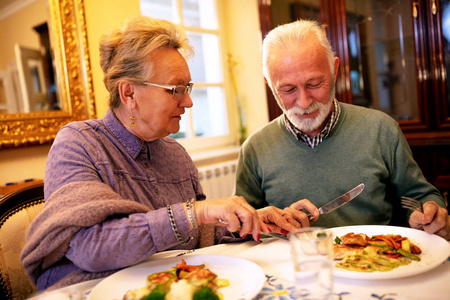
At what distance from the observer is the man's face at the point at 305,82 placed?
4.95 ft

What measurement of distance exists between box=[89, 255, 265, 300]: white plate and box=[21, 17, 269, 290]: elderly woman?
0.13 ft

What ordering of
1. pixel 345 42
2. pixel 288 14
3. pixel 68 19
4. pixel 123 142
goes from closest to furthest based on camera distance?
1. pixel 123 142
2. pixel 68 19
3. pixel 345 42
4. pixel 288 14

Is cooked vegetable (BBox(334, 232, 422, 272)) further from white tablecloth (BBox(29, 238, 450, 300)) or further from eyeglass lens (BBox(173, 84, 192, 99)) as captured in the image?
eyeglass lens (BBox(173, 84, 192, 99))

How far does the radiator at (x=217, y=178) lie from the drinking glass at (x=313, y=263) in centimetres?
223

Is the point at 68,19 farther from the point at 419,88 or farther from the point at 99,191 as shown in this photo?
the point at 419,88

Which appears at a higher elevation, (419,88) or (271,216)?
(419,88)

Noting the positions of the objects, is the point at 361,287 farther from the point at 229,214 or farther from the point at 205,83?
the point at 205,83

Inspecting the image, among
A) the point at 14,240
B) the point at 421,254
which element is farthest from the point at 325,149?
the point at 14,240

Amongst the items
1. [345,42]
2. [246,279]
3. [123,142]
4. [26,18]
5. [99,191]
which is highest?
[26,18]

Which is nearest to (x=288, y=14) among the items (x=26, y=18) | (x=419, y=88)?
(x=419, y=88)

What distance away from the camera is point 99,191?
98 centimetres

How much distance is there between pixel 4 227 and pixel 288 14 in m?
2.55

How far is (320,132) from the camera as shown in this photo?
1.59m

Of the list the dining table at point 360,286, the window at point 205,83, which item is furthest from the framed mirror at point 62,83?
the dining table at point 360,286
